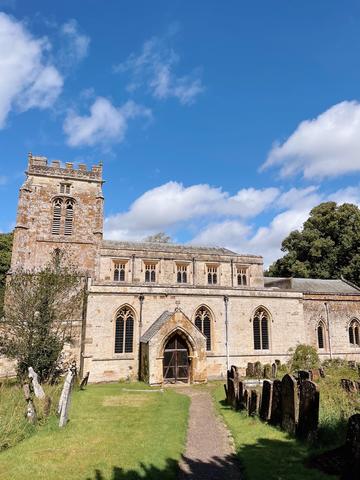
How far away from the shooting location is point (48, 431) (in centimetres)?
985

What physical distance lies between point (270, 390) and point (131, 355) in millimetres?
13201

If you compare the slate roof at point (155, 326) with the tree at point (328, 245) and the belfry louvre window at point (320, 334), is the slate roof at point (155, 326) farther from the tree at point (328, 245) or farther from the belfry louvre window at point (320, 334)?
the tree at point (328, 245)

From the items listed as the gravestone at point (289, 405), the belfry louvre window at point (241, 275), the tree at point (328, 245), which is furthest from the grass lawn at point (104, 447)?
the tree at point (328, 245)

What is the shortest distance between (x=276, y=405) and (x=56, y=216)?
85.3ft

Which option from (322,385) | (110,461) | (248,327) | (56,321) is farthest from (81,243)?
(110,461)

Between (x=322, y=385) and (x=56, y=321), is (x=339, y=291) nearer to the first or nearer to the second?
(x=322, y=385)

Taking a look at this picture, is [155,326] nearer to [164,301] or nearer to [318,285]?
[164,301]

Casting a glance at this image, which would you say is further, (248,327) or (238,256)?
(238,256)

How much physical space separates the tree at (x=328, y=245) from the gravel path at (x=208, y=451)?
103 feet

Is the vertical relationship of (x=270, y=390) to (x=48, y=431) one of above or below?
above

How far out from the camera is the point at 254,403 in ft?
39.7

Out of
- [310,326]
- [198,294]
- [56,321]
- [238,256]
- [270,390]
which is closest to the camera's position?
[270,390]

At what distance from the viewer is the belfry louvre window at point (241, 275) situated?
108 ft

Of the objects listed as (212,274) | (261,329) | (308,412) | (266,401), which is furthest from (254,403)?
(212,274)
